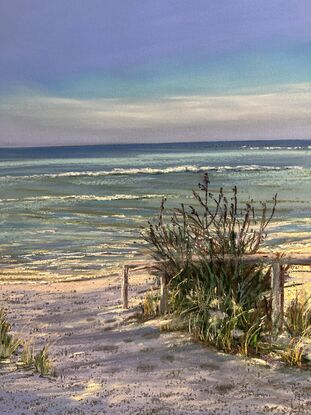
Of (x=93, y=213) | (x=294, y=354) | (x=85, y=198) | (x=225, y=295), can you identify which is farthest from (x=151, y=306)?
(x=85, y=198)

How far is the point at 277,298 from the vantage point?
28.6 ft

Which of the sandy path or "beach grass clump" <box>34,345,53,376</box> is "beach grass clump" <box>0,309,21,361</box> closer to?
the sandy path

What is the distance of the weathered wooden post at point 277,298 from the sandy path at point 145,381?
0.83m

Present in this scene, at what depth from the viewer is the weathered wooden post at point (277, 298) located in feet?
28.6

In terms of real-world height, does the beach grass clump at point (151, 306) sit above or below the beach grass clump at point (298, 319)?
below

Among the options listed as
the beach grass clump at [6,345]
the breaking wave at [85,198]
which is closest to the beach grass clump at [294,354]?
the beach grass clump at [6,345]

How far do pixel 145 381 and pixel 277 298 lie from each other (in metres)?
2.10

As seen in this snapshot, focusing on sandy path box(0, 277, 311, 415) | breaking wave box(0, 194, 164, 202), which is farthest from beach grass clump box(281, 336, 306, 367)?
breaking wave box(0, 194, 164, 202)

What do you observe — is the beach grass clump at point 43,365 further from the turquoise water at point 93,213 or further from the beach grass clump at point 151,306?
the turquoise water at point 93,213

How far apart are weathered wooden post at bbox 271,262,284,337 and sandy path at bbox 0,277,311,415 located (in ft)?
2.73

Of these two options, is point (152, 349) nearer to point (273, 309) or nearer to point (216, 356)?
point (216, 356)

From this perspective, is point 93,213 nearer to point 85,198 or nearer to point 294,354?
point 85,198

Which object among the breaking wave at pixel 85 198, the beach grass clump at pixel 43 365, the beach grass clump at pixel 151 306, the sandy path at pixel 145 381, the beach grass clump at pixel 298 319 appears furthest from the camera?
the breaking wave at pixel 85 198

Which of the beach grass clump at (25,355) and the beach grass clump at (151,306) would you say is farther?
the beach grass clump at (151,306)
